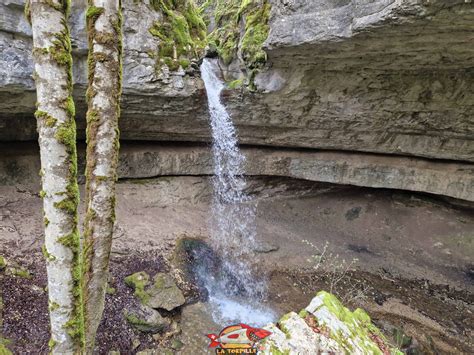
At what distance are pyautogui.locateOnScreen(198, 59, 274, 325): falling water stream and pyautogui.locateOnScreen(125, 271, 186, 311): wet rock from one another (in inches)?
34.7

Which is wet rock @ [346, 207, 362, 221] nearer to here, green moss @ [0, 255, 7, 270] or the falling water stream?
the falling water stream

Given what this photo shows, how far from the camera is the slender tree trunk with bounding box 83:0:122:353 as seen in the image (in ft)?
8.17

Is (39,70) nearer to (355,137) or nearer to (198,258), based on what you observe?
(198,258)

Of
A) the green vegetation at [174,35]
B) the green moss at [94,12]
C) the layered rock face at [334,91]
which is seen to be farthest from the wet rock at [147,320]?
the green vegetation at [174,35]

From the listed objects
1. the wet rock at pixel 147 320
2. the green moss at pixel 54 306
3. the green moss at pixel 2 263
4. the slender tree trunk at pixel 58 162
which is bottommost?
the wet rock at pixel 147 320

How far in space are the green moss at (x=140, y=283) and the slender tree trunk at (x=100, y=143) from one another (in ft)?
9.20

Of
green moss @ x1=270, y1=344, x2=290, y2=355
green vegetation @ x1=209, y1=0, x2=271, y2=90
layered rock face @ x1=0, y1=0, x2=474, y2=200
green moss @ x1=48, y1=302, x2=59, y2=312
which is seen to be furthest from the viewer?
green vegetation @ x1=209, y1=0, x2=271, y2=90

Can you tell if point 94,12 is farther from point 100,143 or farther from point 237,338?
point 237,338

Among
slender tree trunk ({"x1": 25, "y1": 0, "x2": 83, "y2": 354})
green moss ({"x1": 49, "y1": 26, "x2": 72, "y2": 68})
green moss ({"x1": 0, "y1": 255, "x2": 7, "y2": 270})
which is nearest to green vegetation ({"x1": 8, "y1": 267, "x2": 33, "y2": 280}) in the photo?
green moss ({"x1": 0, "y1": 255, "x2": 7, "y2": 270})

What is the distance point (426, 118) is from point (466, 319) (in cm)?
458

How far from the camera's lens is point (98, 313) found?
2.83 meters

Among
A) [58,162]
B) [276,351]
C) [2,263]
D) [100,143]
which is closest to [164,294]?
[2,263]

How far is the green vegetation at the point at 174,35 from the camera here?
6.22 metres

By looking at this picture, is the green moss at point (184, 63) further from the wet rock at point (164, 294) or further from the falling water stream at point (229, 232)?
the wet rock at point (164, 294)
